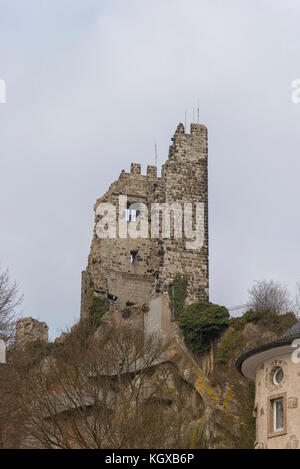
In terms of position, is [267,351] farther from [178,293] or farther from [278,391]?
[178,293]

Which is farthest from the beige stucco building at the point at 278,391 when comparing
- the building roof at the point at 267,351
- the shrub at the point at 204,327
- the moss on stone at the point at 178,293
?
the moss on stone at the point at 178,293

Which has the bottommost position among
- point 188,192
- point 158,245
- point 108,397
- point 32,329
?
point 108,397

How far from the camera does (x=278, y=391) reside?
36875mm

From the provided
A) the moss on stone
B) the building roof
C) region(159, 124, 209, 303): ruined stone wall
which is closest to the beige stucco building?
the building roof

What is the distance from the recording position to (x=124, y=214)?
60.5 m

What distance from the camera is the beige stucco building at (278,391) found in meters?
35.9

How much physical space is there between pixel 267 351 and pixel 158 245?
21.9 m

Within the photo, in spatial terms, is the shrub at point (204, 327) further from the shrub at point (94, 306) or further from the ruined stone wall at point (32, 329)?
the ruined stone wall at point (32, 329)

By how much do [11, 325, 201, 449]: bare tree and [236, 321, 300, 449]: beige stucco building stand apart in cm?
330

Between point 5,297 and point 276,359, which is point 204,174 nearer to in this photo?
point 5,297

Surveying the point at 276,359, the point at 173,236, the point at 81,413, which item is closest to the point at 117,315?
the point at 173,236

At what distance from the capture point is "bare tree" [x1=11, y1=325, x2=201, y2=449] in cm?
3762

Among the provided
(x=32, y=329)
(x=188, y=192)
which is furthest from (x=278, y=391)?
(x=32, y=329)
